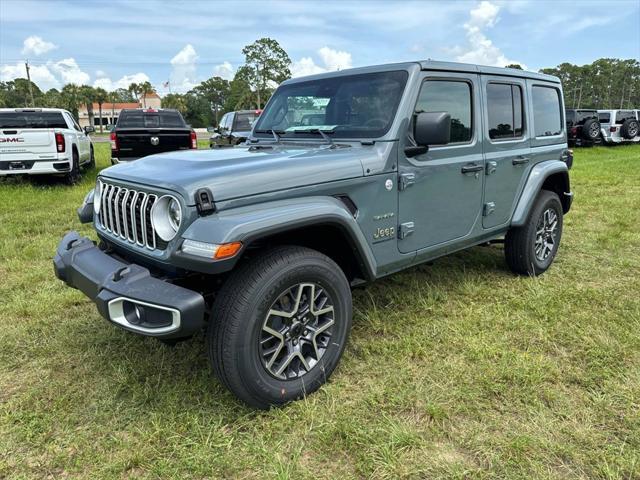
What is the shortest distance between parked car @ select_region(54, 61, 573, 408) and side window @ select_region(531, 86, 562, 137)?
0.28 metres

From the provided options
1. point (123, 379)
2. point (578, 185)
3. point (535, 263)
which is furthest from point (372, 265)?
point (578, 185)

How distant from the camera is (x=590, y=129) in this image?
62.4 ft

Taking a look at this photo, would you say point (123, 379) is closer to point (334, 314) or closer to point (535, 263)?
point (334, 314)

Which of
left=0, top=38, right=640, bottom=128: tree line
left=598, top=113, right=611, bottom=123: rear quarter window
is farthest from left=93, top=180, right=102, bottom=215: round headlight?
left=0, top=38, right=640, bottom=128: tree line

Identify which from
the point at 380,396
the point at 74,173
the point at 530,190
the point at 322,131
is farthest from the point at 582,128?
the point at 380,396

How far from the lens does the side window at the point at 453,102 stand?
3.33 m

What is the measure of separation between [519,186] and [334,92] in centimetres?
186

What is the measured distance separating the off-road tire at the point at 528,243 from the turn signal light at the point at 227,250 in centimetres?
300

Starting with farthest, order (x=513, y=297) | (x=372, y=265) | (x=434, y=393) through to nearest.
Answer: (x=513, y=297)
(x=372, y=265)
(x=434, y=393)

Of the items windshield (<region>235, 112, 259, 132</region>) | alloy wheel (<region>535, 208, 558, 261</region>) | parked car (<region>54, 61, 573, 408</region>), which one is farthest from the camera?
windshield (<region>235, 112, 259, 132</region>)

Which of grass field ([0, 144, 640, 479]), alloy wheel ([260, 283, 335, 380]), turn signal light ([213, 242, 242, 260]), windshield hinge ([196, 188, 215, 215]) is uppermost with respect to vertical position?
windshield hinge ([196, 188, 215, 215])

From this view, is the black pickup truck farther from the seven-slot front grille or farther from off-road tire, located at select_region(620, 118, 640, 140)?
off-road tire, located at select_region(620, 118, 640, 140)

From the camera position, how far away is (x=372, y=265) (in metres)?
2.96

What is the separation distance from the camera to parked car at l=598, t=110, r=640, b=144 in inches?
790
